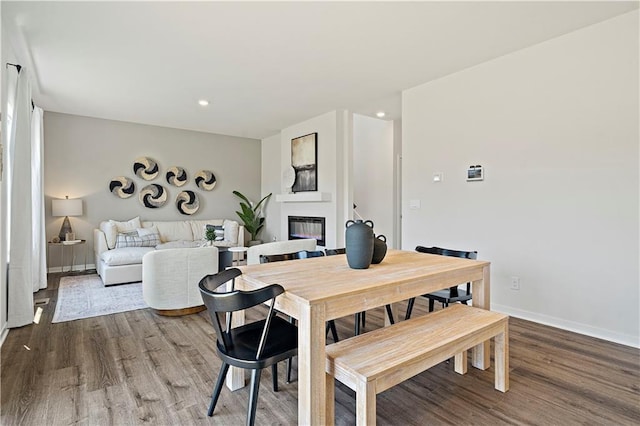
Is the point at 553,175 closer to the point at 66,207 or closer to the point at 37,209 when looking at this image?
the point at 37,209

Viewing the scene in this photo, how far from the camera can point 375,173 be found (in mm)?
6680

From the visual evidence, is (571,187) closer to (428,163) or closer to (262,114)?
(428,163)

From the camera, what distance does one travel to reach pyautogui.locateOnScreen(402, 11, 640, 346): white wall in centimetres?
263

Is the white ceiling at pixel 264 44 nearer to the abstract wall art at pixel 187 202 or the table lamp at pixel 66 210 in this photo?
the table lamp at pixel 66 210

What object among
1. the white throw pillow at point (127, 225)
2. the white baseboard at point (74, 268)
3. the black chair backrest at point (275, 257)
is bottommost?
the white baseboard at point (74, 268)

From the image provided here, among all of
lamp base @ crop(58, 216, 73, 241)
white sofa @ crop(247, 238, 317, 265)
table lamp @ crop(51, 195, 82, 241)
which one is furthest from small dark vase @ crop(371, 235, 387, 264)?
lamp base @ crop(58, 216, 73, 241)

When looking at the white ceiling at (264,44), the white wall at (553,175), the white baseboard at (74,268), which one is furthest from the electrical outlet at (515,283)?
the white baseboard at (74,268)

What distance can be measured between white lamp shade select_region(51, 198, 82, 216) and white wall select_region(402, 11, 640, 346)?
17.8 ft

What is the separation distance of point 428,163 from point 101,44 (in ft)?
11.9

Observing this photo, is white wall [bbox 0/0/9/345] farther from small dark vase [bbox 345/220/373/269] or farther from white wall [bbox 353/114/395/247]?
white wall [bbox 353/114/395/247]

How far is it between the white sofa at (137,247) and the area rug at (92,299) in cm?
21

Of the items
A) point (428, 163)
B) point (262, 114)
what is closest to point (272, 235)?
point (262, 114)

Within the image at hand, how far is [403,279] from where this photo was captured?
1750mm

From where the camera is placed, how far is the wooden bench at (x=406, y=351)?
1.37 m
